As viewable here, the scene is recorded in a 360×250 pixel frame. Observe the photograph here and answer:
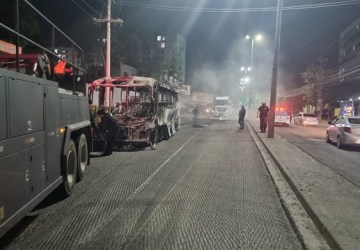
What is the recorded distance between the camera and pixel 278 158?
1227 centimetres

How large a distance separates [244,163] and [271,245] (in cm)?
704

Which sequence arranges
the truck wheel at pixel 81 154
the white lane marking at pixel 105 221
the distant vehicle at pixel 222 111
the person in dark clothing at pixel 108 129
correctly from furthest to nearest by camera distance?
the distant vehicle at pixel 222 111
the person in dark clothing at pixel 108 129
the truck wheel at pixel 81 154
the white lane marking at pixel 105 221

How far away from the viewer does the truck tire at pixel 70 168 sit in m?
7.13

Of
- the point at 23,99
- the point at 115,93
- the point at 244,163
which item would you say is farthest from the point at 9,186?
the point at 115,93

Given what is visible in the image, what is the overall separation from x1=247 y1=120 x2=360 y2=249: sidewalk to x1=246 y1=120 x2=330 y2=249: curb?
19mm

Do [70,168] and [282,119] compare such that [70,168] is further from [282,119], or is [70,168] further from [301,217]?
[282,119]

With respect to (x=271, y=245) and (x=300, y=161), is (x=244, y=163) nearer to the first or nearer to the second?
(x=300, y=161)

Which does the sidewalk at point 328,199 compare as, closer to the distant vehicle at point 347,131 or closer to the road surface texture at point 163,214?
the road surface texture at point 163,214

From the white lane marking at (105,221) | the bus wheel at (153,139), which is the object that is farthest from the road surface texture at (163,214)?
the bus wheel at (153,139)

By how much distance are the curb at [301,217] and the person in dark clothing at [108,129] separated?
5.64 m

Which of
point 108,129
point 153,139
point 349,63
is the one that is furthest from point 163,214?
point 349,63

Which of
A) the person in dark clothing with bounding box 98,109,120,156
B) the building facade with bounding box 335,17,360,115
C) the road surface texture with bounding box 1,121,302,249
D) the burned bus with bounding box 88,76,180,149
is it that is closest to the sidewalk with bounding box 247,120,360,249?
the road surface texture with bounding box 1,121,302,249

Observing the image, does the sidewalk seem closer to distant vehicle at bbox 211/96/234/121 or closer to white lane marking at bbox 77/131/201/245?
white lane marking at bbox 77/131/201/245

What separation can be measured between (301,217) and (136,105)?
11.4 meters
